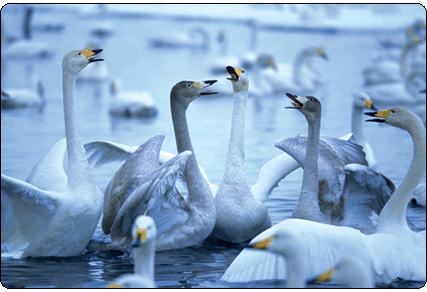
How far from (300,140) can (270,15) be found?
241 centimetres

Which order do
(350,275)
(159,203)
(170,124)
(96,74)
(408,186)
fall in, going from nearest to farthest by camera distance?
(350,275) < (408,186) < (159,203) < (170,124) < (96,74)

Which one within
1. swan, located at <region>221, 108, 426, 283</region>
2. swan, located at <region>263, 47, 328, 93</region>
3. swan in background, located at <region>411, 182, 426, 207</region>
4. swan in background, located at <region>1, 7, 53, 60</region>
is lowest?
swan in background, located at <region>411, 182, 426, 207</region>

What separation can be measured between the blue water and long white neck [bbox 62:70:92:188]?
24.3 inches

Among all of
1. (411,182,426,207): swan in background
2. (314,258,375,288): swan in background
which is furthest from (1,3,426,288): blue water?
(314,258,375,288): swan in background

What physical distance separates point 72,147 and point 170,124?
269 inches

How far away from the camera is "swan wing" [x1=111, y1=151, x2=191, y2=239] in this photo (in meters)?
4.86

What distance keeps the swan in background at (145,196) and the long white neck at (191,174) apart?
0.21m

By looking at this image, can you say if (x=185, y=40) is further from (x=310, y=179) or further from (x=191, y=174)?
(x=310, y=179)

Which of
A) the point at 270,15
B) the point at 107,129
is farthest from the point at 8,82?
the point at 270,15

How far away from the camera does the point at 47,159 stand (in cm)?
610

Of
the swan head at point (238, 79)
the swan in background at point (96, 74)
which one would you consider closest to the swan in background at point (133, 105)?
the swan in background at point (96, 74)

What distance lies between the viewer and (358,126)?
851 centimetres

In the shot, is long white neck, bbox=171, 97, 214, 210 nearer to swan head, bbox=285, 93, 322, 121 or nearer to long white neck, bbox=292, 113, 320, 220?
long white neck, bbox=292, 113, 320, 220

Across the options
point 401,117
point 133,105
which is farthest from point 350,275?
point 133,105
